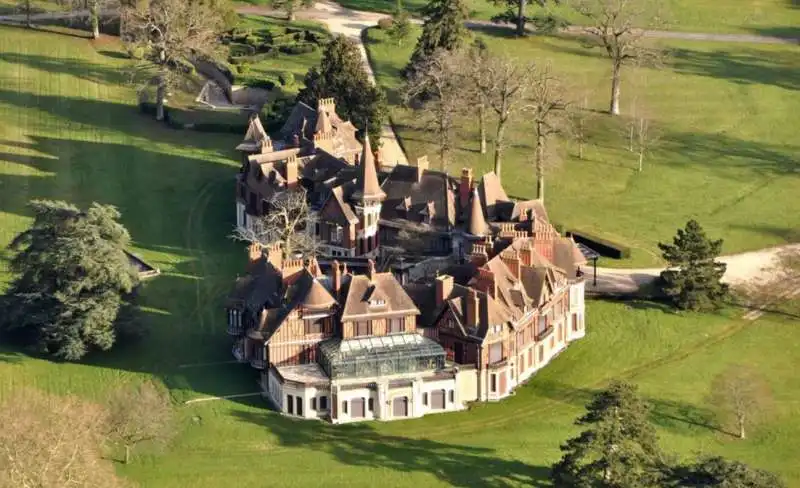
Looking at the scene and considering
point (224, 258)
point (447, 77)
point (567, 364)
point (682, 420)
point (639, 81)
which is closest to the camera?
point (682, 420)

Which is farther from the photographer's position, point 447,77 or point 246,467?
point 447,77

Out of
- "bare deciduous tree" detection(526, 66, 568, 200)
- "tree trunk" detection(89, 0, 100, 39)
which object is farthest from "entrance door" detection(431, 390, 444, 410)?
"tree trunk" detection(89, 0, 100, 39)

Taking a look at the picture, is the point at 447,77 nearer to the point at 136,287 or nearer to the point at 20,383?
the point at 136,287

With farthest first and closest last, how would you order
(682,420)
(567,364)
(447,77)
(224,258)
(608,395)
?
(447,77) < (224,258) < (567,364) < (682,420) < (608,395)

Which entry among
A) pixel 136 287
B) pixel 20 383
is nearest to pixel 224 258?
pixel 136 287

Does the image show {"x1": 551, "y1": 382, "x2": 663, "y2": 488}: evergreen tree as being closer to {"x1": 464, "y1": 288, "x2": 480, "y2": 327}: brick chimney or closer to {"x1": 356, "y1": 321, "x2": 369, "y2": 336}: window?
{"x1": 464, "y1": 288, "x2": 480, "y2": 327}: brick chimney

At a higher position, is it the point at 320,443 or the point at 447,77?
the point at 447,77

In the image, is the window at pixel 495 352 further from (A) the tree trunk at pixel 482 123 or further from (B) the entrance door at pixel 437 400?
→ (A) the tree trunk at pixel 482 123
